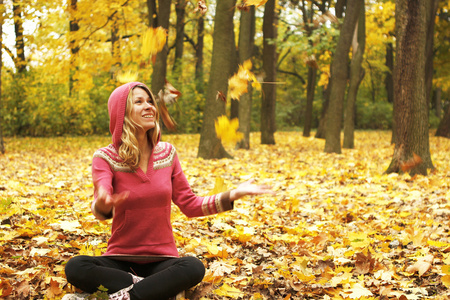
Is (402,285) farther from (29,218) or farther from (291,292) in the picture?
(29,218)

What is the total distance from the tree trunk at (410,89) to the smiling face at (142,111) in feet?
19.7

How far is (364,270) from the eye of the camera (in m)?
3.28

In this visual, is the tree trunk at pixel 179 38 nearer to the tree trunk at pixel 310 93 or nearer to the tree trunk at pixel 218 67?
the tree trunk at pixel 310 93

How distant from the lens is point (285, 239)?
13.3ft

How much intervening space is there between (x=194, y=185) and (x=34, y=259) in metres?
3.71

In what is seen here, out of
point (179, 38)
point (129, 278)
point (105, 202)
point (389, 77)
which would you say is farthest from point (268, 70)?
point (389, 77)

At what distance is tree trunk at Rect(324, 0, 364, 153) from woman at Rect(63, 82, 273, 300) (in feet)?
33.3

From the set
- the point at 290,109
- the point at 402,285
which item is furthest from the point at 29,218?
the point at 290,109

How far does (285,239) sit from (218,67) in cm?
636

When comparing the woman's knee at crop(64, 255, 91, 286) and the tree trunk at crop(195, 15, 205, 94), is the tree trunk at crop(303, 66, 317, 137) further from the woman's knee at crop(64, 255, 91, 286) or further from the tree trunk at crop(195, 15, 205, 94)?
the woman's knee at crop(64, 255, 91, 286)

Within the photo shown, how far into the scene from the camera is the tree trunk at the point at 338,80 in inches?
474

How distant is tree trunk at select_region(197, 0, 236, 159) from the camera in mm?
9602

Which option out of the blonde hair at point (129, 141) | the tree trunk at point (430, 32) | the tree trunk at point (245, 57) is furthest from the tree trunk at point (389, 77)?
the blonde hair at point (129, 141)

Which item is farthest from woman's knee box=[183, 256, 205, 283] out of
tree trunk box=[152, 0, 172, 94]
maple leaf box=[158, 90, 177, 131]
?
tree trunk box=[152, 0, 172, 94]
